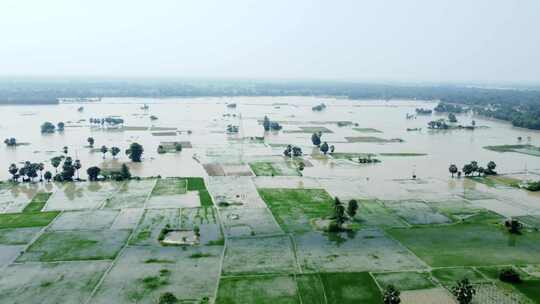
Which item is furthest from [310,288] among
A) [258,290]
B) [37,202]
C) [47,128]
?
[47,128]

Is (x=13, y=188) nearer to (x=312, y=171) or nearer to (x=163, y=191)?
(x=163, y=191)

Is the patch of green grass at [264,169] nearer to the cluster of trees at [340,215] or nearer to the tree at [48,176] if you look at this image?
the cluster of trees at [340,215]

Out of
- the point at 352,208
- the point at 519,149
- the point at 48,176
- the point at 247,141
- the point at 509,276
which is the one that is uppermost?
the point at 247,141

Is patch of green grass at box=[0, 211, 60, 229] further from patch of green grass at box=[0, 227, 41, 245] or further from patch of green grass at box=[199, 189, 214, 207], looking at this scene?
patch of green grass at box=[199, 189, 214, 207]

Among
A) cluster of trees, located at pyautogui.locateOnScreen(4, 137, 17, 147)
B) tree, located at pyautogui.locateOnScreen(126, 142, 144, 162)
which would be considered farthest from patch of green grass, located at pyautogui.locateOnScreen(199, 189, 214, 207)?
cluster of trees, located at pyautogui.locateOnScreen(4, 137, 17, 147)

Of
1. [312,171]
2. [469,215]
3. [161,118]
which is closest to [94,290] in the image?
[469,215]

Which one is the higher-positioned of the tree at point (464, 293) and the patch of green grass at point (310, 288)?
the tree at point (464, 293)

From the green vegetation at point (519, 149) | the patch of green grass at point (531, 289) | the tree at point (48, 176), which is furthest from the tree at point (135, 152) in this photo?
the green vegetation at point (519, 149)

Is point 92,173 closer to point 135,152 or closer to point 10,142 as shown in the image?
point 135,152
